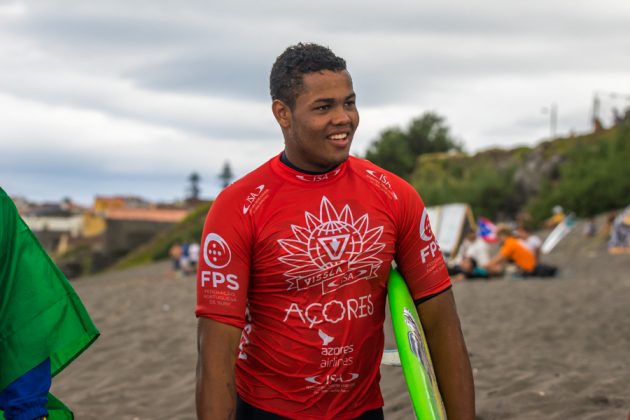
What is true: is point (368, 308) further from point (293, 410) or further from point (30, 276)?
point (30, 276)

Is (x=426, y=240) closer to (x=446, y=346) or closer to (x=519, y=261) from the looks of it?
(x=446, y=346)

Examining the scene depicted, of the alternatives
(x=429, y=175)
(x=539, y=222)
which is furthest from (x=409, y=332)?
(x=429, y=175)

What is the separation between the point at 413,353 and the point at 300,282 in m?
0.45

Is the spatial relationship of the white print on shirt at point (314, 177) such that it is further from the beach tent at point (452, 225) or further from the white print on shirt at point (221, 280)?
the beach tent at point (452, 225)

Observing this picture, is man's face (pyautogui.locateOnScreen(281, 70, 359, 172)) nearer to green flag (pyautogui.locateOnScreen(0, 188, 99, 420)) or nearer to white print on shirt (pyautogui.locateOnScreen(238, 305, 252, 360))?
white print on shirt (pyautogui.locateOnScreen(238, 305, 252, 360))

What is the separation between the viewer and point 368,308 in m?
2.96

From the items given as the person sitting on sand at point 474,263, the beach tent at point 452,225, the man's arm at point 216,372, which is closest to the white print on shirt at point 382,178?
the man's arm at point 216,372

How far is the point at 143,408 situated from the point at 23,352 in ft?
13.5

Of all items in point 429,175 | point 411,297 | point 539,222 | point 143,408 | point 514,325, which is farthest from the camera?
point 429,175

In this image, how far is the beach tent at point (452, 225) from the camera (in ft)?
68.0

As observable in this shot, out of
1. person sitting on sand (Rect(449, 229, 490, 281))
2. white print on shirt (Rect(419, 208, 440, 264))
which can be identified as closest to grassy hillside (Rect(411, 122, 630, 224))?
person sitting on sand (Rect(449, 229, 490, 281))

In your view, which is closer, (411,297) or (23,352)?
(23,352)

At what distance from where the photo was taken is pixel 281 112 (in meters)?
3.01

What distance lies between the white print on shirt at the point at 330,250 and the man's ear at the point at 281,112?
0.99ft
